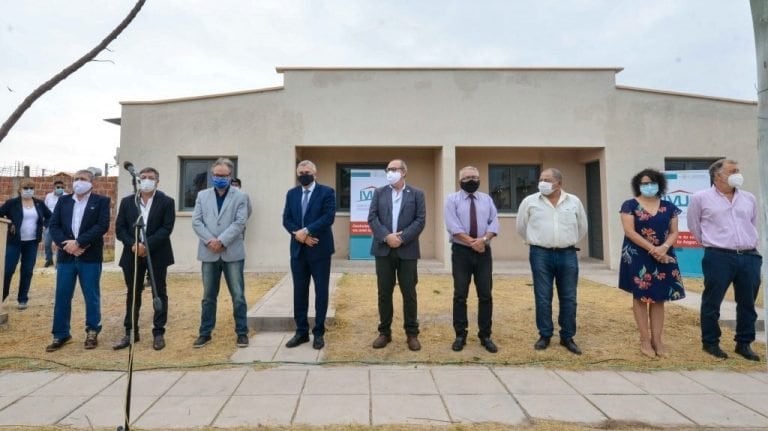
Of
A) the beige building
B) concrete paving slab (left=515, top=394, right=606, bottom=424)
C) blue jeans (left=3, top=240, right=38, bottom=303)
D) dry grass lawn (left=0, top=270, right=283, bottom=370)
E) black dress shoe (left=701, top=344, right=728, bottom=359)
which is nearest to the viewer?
concrete paving slab (left=515, top=394, right=606, bottom=424)

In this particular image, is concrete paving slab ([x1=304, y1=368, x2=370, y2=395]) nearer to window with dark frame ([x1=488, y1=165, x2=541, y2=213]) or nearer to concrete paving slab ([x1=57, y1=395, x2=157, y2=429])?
concrete paving slab ([x1=57, y1=395, x2=157, y2=429])

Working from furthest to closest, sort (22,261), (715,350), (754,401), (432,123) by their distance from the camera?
1. (432,123)
2. (22,261)
3. (715,350)
4. (754,401)

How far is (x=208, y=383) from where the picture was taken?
342 centimetres

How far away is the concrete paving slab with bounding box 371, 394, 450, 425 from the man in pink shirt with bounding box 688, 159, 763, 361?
3180 mm

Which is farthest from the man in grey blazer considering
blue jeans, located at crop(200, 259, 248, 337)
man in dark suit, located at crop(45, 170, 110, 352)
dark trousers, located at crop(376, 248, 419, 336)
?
dark trousers, located at crop(376, 248, 419, 336)

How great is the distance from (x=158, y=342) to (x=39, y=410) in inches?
56.9

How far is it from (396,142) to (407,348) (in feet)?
20.8

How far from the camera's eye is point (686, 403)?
3.07 m

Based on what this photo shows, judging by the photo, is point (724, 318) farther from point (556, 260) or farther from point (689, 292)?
point (556, 260)

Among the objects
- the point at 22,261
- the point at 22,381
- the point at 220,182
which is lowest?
the point at 22,381

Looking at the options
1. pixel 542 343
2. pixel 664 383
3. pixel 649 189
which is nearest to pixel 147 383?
pixel 542 343

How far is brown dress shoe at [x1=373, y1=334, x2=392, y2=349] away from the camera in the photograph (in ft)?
14.1

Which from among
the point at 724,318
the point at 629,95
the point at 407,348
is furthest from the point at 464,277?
the point at 629,95

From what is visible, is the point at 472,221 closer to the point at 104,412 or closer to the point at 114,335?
the point at 104,412
